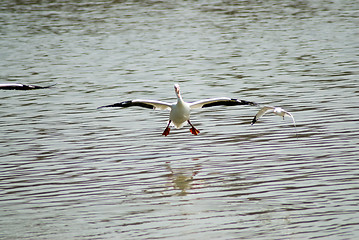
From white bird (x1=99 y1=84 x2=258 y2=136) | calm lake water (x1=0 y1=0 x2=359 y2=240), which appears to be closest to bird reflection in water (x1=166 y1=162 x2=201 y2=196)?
calm lake water (x1=0 y1=0 x2=359 y2=240)

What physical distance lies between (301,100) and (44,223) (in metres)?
8.82

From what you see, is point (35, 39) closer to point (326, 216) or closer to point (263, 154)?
point (263, 154)

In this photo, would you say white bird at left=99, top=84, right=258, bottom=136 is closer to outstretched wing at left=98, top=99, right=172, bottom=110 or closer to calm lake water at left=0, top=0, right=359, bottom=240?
outstretched wing at left=98, top=99, right=172, bottom=110

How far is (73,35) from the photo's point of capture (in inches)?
1298

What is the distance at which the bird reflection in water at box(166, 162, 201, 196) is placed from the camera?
11.2 m

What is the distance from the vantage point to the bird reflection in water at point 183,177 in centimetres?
1121

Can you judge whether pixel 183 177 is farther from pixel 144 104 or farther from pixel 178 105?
pixel 144 104

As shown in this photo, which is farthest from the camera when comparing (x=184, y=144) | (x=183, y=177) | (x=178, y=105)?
(x=184, y=144)

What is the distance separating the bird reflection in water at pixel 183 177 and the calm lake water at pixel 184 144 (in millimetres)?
18

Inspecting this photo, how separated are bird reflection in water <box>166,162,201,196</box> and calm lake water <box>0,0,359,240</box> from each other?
2 centimetres

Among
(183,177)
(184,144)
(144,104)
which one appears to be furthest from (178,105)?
(183,177)

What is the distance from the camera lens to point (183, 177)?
11703 mm

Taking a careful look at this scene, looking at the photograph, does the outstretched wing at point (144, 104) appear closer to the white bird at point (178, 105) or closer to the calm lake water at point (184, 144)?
the white bird at point (178, 105)

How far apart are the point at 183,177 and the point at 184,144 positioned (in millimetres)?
2101
